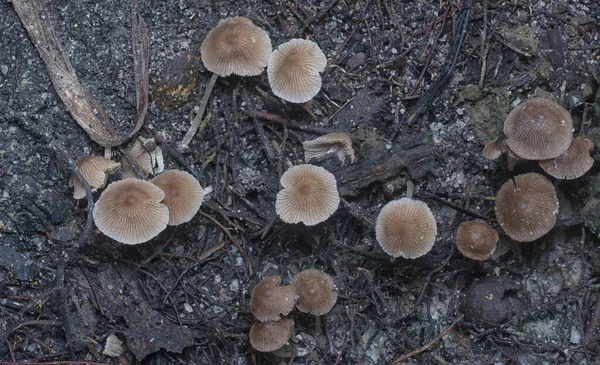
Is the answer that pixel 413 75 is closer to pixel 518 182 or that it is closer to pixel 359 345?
pixel 518 182

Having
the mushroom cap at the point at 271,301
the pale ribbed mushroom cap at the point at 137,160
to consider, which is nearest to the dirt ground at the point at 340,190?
the pale ribbed mushroom cap at the point at 137,160

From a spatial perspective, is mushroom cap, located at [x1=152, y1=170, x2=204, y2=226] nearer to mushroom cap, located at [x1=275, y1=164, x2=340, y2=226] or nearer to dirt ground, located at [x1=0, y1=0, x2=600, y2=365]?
dirt ground, located at [x1=0, y1=0, x2=600, y2=365]

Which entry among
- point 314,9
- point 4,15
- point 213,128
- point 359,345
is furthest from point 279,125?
point 4,15

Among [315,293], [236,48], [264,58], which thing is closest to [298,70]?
[264,58]

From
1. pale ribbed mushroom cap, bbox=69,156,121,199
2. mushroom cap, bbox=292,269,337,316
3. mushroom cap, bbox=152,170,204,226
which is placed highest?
pale ribbed mushroom cap, bbox=69,156,121,199

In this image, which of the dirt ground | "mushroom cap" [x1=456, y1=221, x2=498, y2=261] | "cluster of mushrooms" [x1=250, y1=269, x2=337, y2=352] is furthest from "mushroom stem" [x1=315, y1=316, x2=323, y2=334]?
"mushroom cap" [x1=456, y1=221, x2=498, y2=261]

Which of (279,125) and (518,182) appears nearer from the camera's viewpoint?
(518,182)

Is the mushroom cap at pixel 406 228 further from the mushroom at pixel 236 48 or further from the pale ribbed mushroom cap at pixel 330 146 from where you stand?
the mushroom at pixel 236 48
